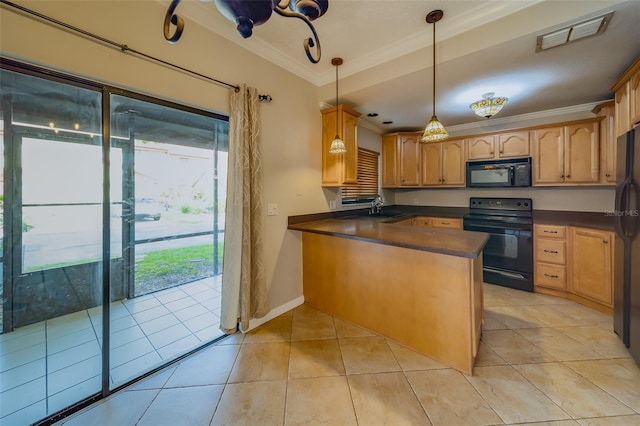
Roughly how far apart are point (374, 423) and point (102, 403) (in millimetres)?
1691

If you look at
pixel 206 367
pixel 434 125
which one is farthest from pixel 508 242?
pixel 206 367

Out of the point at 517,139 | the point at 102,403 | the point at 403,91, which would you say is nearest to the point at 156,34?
the point at 403,91

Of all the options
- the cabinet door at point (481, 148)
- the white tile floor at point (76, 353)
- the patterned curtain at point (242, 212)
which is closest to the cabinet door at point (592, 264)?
the cabinet door at point (481, 148)

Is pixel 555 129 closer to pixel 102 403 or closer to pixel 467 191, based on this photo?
pixel 467 191

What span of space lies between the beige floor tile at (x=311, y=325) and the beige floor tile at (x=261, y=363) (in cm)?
20

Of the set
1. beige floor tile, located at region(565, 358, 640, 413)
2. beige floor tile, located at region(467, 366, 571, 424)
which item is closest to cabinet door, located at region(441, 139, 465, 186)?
beige floor tile, located at region(565, 358, 640, 413)

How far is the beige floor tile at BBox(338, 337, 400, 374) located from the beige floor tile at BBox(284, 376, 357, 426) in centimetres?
17

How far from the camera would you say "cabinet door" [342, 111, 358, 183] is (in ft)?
9.84

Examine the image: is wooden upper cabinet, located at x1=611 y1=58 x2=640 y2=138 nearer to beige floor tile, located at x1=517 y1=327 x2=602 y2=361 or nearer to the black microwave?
the black microwave

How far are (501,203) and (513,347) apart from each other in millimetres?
2450

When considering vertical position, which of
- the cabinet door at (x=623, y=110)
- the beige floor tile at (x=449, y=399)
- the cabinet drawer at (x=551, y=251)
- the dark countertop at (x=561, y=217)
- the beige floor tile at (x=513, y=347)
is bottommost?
the beige floor tile at (x=449, y=399)

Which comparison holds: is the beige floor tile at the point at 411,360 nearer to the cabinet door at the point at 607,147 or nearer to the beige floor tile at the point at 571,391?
the beige floor tile at the point at 571,391

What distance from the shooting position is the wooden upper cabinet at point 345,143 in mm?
2971

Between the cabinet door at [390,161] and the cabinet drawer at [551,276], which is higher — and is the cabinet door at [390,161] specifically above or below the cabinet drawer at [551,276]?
above
